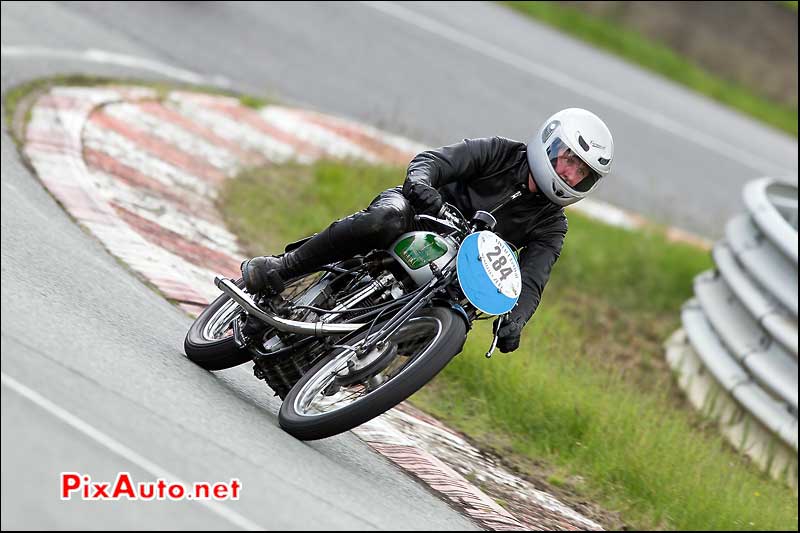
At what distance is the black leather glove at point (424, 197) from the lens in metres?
5.53

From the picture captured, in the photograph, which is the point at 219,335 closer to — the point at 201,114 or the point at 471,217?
the point at 471,217

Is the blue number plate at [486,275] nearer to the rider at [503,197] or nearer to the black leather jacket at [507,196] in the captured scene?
the rider at [503,197]

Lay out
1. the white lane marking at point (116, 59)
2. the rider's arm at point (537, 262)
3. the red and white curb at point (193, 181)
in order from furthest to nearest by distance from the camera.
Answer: the white lane marking at point (116, 59)
the red and white curb at point (193, 181)
the rider's arm at point (537, 262)

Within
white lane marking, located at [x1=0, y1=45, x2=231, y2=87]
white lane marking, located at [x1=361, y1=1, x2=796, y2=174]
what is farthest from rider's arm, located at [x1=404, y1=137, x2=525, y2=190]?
white lane marking, located at [x1=361, y1=1, x2=796, y2=174]

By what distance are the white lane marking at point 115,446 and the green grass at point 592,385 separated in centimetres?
272

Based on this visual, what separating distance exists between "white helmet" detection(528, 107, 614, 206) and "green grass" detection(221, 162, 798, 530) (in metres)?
1.64

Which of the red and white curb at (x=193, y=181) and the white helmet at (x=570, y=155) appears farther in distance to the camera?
the red and white curb at (x=193, y=181)

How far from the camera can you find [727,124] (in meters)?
16.4

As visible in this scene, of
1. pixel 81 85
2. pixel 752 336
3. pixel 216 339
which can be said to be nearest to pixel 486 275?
pixel 216 339

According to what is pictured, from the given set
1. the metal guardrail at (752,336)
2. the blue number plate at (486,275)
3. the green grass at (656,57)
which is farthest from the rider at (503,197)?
the green grass at (656,57)

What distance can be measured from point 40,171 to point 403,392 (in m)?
3.87

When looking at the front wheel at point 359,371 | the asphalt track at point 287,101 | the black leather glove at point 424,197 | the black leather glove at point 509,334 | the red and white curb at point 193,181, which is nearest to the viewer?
the asphalt track at point 287,101

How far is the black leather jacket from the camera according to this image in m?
5.96

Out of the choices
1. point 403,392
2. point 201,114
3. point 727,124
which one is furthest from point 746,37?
point 403,392
